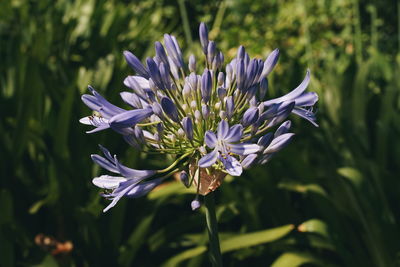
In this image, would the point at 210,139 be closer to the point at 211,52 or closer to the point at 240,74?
the point at 240,74

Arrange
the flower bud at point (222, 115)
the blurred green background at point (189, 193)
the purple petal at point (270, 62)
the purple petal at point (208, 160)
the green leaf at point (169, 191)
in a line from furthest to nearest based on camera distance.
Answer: the green leaf at point (169, 191), the blurred green background at point (189, 193), the purple petal at point (270, 62), the flower bud at point (222, 115), the purple petal at point (208, 160)

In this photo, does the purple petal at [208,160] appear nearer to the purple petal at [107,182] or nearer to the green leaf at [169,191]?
the purple petal at [107,182]

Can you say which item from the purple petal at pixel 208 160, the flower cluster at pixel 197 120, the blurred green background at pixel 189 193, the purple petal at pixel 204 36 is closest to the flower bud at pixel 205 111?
the flower cluster at pixel 197 120

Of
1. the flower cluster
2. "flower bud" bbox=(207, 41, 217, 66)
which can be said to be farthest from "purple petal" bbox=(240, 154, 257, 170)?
"flower bud" bbox=(207, 41, 217, 66)

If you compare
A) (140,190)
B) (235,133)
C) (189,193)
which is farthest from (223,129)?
(189,193)

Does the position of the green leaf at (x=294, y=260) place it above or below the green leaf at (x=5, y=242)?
below

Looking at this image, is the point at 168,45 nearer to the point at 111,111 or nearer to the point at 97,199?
the point at 111,111

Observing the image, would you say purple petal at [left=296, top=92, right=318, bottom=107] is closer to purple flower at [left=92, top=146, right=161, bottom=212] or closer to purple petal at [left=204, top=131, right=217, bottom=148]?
purple petal at [left=204, top=131, right=217, bottom=148]
